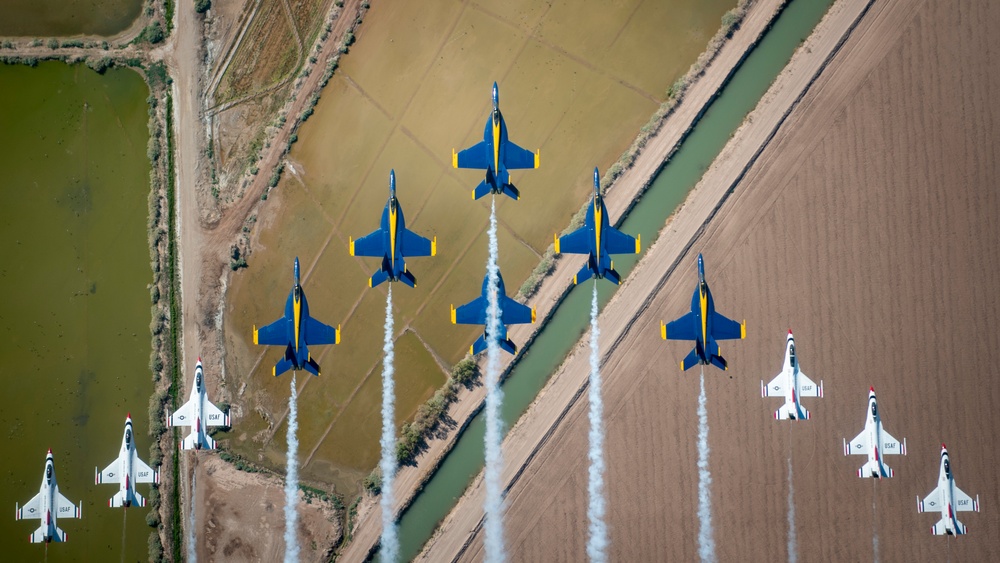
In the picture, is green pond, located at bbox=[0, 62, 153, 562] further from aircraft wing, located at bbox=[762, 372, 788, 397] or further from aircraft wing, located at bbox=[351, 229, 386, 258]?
aircraft wing, located at bbox=[762, 372, 788, 397]

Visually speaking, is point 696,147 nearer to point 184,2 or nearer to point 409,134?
point 409,134

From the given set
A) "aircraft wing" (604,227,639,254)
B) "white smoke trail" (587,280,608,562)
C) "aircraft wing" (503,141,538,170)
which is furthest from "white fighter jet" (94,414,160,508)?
"aircraft wing" (604,227,639,254)

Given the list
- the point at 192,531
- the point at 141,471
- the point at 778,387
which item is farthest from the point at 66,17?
the point at 778,387

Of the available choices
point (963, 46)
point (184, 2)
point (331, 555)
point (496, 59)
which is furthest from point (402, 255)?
point (963, 46)

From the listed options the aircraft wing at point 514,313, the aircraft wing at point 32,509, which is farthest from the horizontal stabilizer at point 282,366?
the aircraft wing at point 32,509

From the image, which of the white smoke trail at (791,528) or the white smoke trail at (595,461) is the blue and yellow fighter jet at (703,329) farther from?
the white smoke trail at (791,528)

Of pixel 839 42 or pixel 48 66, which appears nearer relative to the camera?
pixel 839 42
